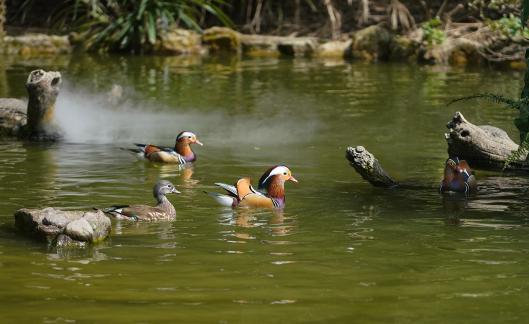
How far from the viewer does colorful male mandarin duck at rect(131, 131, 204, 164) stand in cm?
1384

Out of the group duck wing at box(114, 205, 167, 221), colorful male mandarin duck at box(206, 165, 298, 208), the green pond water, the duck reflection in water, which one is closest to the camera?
the green pond water

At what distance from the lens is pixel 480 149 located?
42.6 ft

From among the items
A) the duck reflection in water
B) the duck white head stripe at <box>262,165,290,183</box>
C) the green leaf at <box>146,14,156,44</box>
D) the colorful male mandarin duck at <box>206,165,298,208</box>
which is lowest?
the duck reflection in water

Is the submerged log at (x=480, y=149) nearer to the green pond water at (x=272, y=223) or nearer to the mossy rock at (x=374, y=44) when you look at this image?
the green pond water at (x=272, y=223)

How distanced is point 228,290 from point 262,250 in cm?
131

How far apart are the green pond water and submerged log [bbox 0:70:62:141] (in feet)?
1.08

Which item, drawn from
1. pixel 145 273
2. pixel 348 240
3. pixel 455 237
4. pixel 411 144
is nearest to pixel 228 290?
pixel 145 273

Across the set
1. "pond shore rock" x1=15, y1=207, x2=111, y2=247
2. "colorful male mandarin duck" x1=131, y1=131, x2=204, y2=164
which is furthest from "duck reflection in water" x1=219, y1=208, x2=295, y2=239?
"colorful male mandarin duck" x1=131, y1=131, x2=204, y2=164

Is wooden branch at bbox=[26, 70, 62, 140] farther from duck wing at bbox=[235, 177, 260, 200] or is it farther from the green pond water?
duck wing at bbox=[235, 177, 260, 200]

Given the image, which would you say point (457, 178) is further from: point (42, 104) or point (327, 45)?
point (327, 45)

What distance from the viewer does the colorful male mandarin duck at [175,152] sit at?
45.4 ft

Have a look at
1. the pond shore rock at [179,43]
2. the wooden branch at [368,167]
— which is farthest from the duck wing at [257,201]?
the pond shore rock at [179,43]

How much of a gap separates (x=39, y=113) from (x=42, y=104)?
0.39ft

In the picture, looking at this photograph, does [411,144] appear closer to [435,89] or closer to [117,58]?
[435,89]
